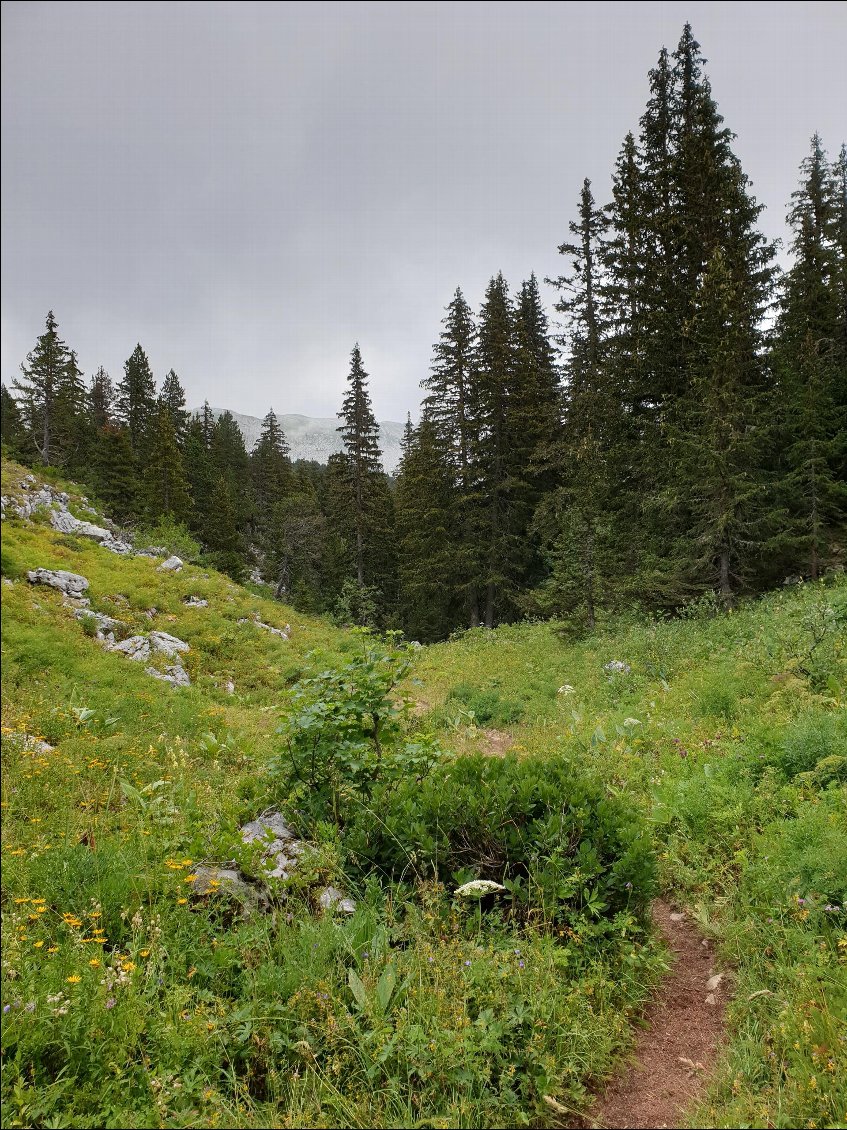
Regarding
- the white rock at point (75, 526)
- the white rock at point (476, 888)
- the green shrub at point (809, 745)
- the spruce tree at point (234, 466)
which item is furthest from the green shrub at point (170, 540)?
the green shrub at point (809, 745)

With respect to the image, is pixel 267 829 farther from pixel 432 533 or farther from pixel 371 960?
pixel 432 533

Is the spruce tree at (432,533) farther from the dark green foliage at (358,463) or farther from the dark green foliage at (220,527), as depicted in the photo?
the dark green foliage at (220,527)

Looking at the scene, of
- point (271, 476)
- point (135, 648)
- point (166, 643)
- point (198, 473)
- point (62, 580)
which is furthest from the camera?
point (271, 476)

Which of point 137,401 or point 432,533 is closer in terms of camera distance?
point 432,533

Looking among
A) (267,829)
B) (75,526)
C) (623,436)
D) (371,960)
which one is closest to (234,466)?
(75,526)

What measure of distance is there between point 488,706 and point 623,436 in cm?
1263

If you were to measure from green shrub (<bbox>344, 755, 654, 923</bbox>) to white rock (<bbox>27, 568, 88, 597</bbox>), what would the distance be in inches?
474

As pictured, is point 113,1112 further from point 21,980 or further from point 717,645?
point 717,645

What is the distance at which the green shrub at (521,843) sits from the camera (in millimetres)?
3977

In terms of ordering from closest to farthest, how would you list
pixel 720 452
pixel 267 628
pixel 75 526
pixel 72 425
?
1. pixel 720 452
2. pixel 267 628
3. pixel 75 526
4. pixel 72 425

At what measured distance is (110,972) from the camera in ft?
9.23

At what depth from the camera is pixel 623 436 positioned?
20359 millimetres

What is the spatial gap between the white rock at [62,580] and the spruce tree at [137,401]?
3818cm

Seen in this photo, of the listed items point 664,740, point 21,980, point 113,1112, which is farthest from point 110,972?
point 664,740
